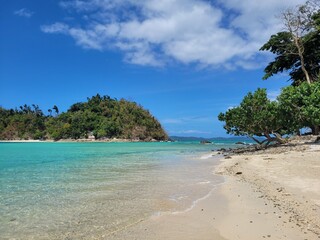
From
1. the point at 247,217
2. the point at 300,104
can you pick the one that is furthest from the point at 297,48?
the point at 247,217

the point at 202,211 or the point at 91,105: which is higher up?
the point at 91,105

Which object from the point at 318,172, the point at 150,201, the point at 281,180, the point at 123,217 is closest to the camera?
the point at 123,217

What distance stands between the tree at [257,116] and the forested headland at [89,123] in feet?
350

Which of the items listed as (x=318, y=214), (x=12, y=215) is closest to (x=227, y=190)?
(x=318, y=214)

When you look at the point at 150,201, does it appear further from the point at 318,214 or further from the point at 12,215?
the point at 318,214

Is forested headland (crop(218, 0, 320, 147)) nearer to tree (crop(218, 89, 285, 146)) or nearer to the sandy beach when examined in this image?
tree (crop(218, 89, 285, 146))

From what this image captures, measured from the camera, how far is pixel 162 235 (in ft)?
19.4

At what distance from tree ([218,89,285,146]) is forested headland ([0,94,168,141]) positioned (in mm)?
106606

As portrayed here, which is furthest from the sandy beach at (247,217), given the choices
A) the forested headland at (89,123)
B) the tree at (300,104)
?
the forested headland at (89,123)

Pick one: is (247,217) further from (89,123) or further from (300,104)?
(89,123)

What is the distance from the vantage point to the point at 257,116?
3000 centimetres

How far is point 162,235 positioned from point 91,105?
14819 centimetres

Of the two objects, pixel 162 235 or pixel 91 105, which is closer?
pixel 162 235

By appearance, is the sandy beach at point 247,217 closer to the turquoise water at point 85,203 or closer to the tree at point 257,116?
the turquoise water at point 85,203
